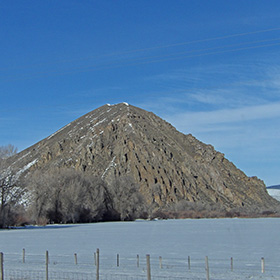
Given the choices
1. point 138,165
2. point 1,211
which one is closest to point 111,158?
point 138,165

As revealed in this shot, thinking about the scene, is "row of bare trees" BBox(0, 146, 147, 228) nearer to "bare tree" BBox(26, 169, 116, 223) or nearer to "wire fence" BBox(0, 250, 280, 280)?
"bare tree" BBox(26, 169, 116, 223)

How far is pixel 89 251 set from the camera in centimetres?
2961

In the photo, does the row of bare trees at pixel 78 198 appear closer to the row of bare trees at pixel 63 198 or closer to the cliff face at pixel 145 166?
the row of bare trees at pixel 63 198

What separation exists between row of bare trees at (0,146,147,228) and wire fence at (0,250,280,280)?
4647cm

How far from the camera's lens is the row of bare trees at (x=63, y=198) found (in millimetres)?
70625

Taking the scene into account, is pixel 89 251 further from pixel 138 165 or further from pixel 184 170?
pixel 184 170

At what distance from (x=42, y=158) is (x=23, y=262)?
175562 millimetres

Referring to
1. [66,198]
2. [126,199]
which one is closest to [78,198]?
[66,198]

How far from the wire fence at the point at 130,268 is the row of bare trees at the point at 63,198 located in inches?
1829

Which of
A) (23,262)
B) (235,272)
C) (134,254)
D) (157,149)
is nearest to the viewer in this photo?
(235,272)

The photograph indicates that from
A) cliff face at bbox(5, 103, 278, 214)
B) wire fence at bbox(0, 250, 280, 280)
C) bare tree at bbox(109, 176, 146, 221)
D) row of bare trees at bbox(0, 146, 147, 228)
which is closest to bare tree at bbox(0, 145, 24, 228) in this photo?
row of bare trees at bbox(0, 146, 147, 228)

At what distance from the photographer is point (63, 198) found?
301 ft

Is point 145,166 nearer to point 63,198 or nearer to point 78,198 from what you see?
point 78,198

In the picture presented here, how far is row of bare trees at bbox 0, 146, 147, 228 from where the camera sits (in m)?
70.6
